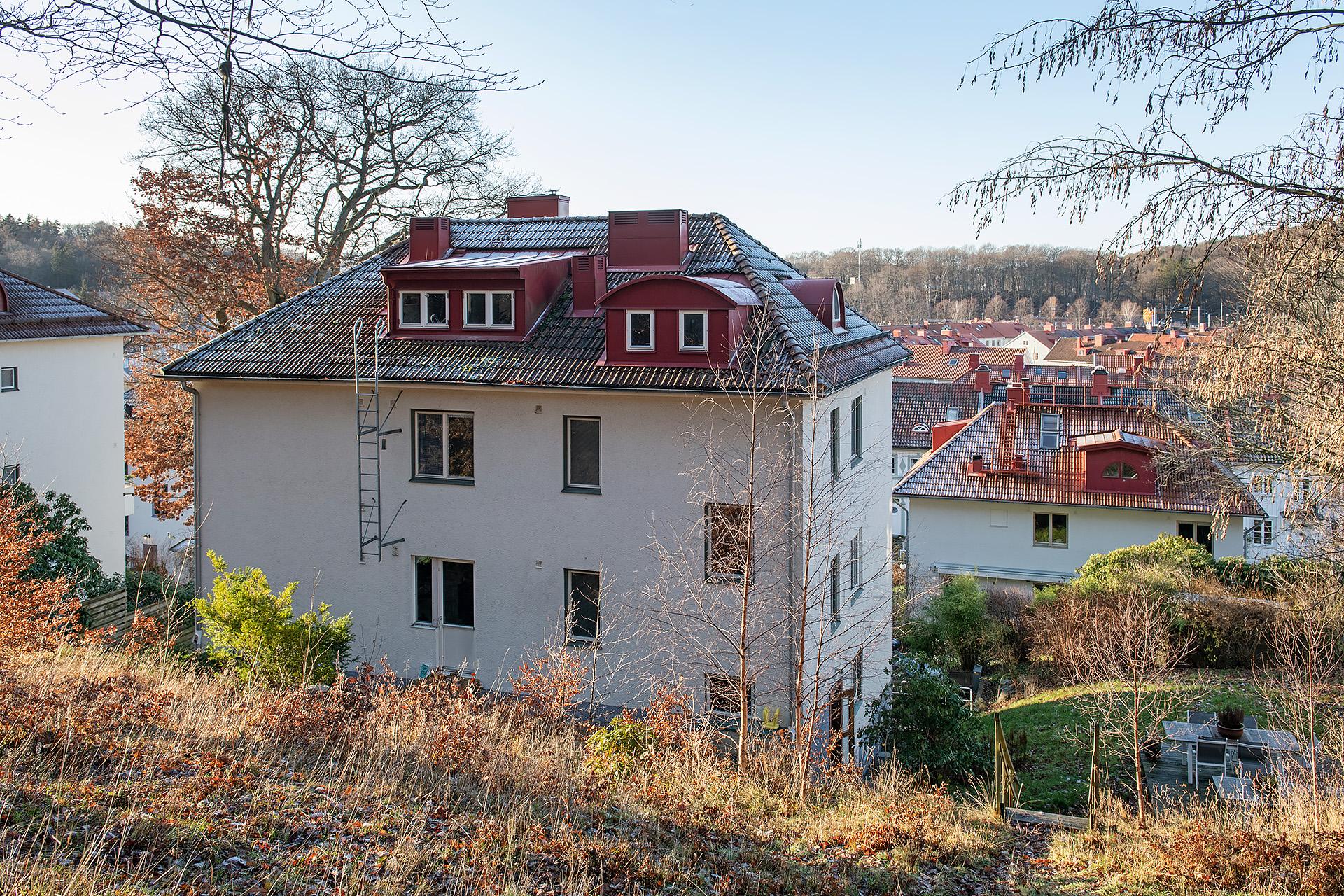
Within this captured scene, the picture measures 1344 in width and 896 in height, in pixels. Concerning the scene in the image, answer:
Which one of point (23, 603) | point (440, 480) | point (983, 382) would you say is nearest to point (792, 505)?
point (440, 480)

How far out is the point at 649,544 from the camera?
619 inches

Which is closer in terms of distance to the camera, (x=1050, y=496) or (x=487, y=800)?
(x=487, y=800)

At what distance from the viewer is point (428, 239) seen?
19.7 metres

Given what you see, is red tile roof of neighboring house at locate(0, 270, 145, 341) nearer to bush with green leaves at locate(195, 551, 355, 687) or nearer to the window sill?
the window sill

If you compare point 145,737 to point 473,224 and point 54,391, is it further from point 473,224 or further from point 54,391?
point 54,391

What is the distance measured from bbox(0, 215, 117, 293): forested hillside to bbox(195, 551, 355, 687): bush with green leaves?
30.4 meters

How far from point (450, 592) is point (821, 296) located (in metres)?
7.90

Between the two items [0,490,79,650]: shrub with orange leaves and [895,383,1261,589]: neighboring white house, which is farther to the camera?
[895,383,1261,589]: neighboring white house

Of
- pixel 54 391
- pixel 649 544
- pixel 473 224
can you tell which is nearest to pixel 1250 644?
pixel 649 544

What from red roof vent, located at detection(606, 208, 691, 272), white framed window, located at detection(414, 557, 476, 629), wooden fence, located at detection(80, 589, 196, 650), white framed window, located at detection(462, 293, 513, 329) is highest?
red roof vent, located at detection(606, 208, 691, 272)

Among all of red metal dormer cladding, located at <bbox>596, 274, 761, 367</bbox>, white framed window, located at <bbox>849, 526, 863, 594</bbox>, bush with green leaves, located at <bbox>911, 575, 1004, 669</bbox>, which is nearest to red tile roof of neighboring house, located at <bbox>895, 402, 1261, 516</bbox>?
bush with green leaves, located at <bbox>911, 575, 1004, 669</bbox>

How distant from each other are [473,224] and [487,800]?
1550 cm

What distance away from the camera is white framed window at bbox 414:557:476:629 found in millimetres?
17031

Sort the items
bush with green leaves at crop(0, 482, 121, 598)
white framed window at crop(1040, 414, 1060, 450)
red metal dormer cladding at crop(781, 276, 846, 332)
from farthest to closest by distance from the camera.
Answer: white framed window at crop(1040, 414, 1060, 450) < bush with green leaves at crop(0, 482, 121, 598) < red metal dormer cladding at crop(781, 276, 846, 332)
